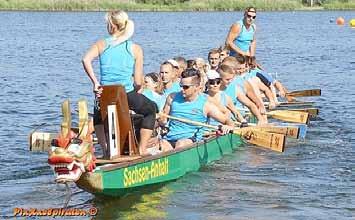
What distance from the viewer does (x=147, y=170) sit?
9.37 metres

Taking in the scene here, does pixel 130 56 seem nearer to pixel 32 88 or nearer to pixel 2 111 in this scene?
pixel 2 111

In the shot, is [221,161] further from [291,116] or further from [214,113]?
[291,116]

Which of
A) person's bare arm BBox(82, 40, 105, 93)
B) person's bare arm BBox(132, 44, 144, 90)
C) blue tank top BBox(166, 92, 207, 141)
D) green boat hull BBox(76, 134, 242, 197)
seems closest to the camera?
green boat hull BBox(76, 134, 242, 197)

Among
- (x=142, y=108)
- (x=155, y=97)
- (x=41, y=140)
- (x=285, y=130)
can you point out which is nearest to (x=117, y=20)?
(x=142, y=108)

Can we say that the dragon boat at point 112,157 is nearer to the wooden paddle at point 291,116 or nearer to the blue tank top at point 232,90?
the blue tank top at point 232,90

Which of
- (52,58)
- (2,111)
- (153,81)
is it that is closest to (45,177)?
(153,81)

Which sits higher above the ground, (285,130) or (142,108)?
(142,108)

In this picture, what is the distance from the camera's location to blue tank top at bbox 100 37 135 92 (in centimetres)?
926

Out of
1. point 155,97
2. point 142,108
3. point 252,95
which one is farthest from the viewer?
point 252,95

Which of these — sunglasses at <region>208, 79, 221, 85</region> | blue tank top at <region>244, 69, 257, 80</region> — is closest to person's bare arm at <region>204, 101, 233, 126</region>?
sunglasses at <region>208, 79, 221, 85</region>

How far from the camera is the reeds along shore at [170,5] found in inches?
2790

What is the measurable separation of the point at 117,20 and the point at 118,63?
49cm

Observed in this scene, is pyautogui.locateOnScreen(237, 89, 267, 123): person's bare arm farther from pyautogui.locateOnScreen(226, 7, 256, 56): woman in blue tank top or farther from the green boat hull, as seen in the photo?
pyautogui.locateOnScreen(226, 7, 256, 56): woman in blue tank top

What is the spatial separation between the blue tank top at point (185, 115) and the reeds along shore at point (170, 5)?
58.9 metres
